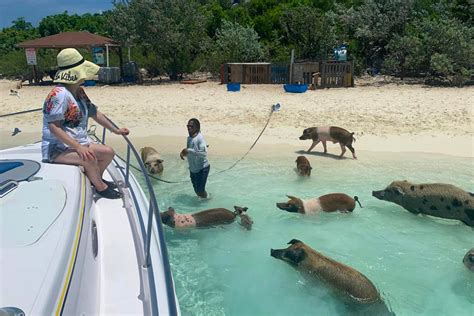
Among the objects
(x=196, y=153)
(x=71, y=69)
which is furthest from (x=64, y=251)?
(x=196, y=153)


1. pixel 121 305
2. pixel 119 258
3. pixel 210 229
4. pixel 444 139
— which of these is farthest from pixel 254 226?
pixel 444 139

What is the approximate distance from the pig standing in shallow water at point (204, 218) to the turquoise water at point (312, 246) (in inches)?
5.2

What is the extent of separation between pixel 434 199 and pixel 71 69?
583 centimetres

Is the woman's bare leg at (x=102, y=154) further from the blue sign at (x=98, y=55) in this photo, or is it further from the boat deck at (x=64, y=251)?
the blue sign at (x=98, y=55)

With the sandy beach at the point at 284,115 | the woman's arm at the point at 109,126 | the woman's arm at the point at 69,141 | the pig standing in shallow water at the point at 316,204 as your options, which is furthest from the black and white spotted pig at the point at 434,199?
the woman's arm at the point at 69,141

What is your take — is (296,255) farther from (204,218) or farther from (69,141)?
(69,141)

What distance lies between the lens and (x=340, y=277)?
5051 millimetres

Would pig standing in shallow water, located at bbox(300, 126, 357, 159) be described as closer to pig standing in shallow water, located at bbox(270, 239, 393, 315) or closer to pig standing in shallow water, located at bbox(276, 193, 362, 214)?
pig standing in shallow water, located at bbox(276, 193, 362, 214)

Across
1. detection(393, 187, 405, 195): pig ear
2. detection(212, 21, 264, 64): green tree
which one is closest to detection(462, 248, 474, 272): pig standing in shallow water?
detection(393, 187, 405, 195): pig ear

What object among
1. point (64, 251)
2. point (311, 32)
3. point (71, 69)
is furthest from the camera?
point (311, 32)

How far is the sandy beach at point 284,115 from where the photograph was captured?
12.5 meters

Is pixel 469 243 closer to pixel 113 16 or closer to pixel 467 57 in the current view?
pixel 467 57

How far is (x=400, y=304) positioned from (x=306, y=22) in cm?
2049

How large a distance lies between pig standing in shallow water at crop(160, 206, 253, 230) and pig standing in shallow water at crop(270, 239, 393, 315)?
1.34m
